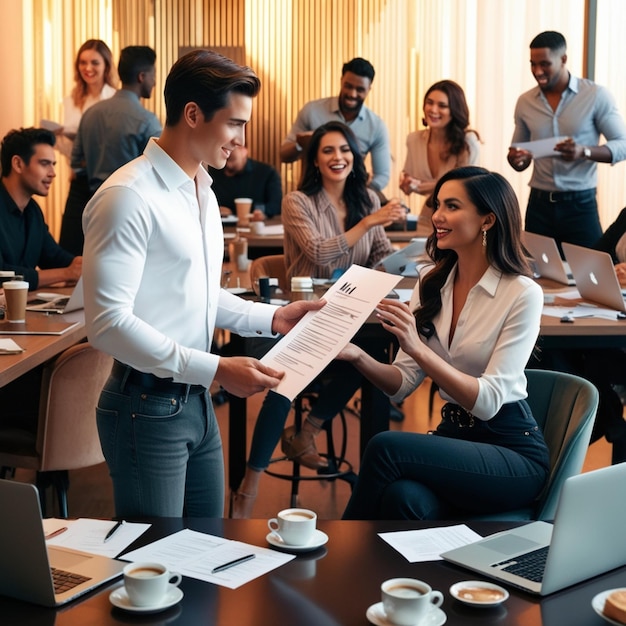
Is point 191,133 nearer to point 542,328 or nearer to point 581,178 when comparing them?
point 542,328

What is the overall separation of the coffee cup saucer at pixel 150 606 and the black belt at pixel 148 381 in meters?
0.51

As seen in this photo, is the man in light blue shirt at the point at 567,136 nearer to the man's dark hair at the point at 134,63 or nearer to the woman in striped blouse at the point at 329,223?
the woman in striped blouse at the point at 329,223

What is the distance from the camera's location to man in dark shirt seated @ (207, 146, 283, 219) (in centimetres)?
725

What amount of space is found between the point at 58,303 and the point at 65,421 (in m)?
0.73

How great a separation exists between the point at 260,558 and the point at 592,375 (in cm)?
240

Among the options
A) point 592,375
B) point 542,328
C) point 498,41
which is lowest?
point 592,375

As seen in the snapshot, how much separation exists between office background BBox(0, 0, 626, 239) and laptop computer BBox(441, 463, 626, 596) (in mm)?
6618

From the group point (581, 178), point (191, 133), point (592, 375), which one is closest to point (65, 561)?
point (191, 133)

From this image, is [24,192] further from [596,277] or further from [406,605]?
[406,605]

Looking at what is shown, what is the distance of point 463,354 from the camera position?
2.70 meters

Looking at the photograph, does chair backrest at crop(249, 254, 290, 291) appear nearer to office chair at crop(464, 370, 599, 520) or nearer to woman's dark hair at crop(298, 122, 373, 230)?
woman's dark hair at crop(298, 122, 373, 230)

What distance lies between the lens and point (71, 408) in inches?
119

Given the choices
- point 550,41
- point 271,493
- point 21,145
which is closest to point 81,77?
point 21,145

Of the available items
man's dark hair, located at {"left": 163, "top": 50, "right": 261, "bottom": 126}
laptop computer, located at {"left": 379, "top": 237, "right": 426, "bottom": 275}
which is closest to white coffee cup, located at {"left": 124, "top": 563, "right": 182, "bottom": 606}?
man's dark hair, located at {"left": 163, "top": 50, "right": 261, "bottom": 126}
